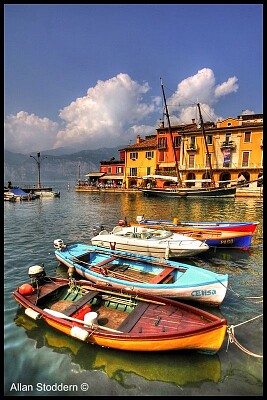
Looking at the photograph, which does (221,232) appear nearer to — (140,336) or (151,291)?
(151,291)

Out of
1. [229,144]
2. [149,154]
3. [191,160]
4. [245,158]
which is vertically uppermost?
[229,144]

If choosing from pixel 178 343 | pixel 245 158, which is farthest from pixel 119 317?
pixel 245 158

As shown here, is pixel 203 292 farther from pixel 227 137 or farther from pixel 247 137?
pixel 227 137

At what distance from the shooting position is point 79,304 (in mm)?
8008

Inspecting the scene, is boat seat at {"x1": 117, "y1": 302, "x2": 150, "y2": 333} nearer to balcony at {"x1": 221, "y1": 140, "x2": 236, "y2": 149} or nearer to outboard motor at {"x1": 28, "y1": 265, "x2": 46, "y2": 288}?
outboard motor at {"x1": 28, "y1": 265, "x2": 46, "y2": 288}

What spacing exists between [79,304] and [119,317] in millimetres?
1453

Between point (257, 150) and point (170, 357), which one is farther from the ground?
point (257, 150)

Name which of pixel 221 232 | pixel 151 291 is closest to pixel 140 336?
pixel 151 291

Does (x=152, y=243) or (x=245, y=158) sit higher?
(x=245, y=158)

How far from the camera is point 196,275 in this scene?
369 inches

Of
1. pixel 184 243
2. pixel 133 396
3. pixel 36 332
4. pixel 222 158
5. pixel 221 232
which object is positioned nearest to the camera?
pixel 133 396

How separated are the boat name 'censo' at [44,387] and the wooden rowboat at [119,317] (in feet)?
3.52

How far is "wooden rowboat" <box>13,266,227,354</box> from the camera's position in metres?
6.29

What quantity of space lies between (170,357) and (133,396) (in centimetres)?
144
